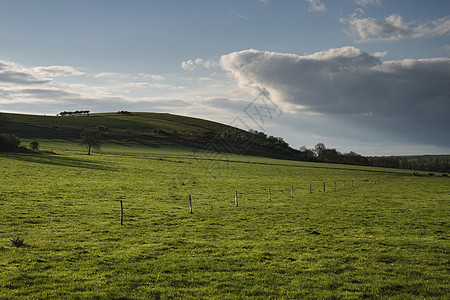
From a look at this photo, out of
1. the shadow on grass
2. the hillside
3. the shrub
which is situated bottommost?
the shrub

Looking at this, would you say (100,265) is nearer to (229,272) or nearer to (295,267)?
(229,272)

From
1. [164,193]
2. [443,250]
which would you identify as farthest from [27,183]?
[443,250]

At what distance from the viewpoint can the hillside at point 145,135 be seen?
131 m

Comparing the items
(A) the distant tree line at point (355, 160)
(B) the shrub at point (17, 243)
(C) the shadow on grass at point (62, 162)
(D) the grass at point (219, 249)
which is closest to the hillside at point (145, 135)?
(A) the distant tree line at point (355, 160)

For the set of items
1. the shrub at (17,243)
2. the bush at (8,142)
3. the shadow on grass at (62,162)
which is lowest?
the shrub at (17,243)

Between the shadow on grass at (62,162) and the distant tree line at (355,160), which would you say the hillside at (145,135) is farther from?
the shadow on grass at (62,162)

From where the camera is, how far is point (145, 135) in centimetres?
14762

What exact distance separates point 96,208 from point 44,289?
1795cm

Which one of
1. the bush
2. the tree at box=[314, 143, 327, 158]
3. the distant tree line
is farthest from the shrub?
the tree at box=[314, 143, 327, 158]

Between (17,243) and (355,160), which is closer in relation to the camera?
(17,243)

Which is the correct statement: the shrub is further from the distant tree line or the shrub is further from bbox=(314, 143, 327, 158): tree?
bbox=(314, 143, 327, 158): tree

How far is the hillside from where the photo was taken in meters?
131

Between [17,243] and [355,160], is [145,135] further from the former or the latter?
[17,243]

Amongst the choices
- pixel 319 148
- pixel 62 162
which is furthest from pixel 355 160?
pixel 62 162
